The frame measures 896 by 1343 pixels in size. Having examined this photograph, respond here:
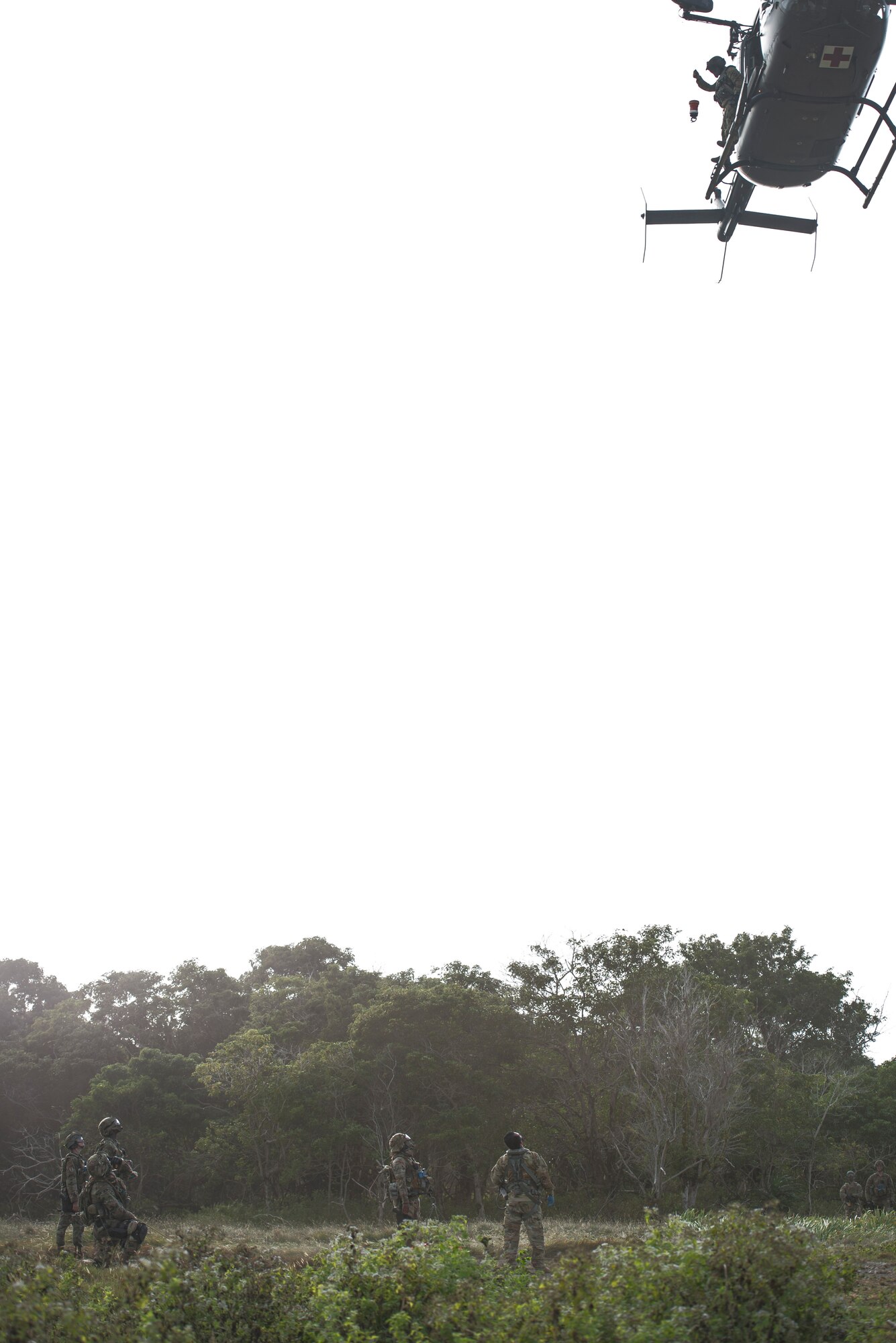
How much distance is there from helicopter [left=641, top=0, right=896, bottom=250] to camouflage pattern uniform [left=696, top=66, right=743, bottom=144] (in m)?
0.10

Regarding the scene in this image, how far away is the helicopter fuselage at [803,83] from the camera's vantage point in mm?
8273

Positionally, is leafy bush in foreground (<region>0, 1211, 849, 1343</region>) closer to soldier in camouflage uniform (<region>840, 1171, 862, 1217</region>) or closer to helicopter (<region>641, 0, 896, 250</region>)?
helicopter (<region>641, 0, 896, 250</region>)

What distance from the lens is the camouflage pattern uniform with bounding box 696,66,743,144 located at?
936 centimetres

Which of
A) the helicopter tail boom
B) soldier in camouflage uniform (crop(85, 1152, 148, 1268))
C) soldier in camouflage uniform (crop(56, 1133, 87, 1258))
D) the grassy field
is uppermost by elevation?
the helicopter tail boom

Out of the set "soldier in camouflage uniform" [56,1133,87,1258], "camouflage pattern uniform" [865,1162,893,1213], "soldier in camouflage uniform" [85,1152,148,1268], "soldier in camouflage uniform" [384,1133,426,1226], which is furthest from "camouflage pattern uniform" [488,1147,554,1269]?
"camouflage pattern uniform" [865,1162,893,1213]

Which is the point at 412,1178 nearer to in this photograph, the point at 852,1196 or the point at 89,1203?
the point at 89,1203

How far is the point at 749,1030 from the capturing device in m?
33.7

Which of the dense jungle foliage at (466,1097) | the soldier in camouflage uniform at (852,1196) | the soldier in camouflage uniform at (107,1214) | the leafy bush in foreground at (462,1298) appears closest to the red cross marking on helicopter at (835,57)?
the leafy bush in foreground at (462,1298)

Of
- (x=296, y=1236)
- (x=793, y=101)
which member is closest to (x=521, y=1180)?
(x=296, y=1236)

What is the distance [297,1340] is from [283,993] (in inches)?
1141

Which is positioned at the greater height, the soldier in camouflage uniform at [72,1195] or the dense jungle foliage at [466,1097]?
the soldier in camouflage uniform at [72,1195]

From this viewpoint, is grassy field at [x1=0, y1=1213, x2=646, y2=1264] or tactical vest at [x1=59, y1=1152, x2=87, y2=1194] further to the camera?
grassy field at [x1=0, y1=1213, x2=646, y2=1264]

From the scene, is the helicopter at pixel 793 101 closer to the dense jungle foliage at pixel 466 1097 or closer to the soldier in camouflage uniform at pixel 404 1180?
the soldier in camouflage uniform at pixel 404 1180

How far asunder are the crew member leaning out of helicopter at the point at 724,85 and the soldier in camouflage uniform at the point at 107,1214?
13.0 m
